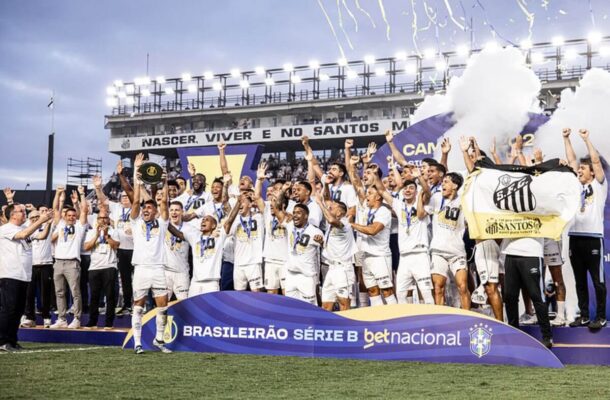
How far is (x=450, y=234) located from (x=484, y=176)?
34.7 inches

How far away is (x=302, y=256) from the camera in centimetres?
1012

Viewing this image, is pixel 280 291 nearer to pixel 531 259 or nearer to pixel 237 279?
pixel 237 279

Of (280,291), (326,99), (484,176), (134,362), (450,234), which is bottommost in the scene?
(134,362)

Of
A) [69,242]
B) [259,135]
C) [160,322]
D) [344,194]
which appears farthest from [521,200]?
[259,135]

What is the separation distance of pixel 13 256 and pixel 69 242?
1945mm

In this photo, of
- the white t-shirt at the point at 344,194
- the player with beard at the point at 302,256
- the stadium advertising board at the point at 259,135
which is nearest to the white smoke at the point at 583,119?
the white t-shirt at the point at 344,194

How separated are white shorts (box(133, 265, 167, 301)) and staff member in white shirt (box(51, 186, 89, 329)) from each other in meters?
2.50

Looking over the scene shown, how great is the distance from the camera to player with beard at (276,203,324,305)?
10.0 meters

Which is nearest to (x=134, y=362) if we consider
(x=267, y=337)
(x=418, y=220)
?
(x=267, y=337)

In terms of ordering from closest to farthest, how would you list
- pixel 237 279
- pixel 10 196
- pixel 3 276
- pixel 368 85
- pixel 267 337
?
pixel 267 337, pixel 3 276, pixel 237 279, pixel 10 196, pixel 368 85

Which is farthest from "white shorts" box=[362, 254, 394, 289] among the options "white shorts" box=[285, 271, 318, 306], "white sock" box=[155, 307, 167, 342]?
"white sock" box=[155, 307, 167, 342]

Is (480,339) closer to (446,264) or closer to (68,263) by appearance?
(446,264)

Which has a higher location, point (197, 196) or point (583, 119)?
point (583, 119)

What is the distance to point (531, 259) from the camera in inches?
336
